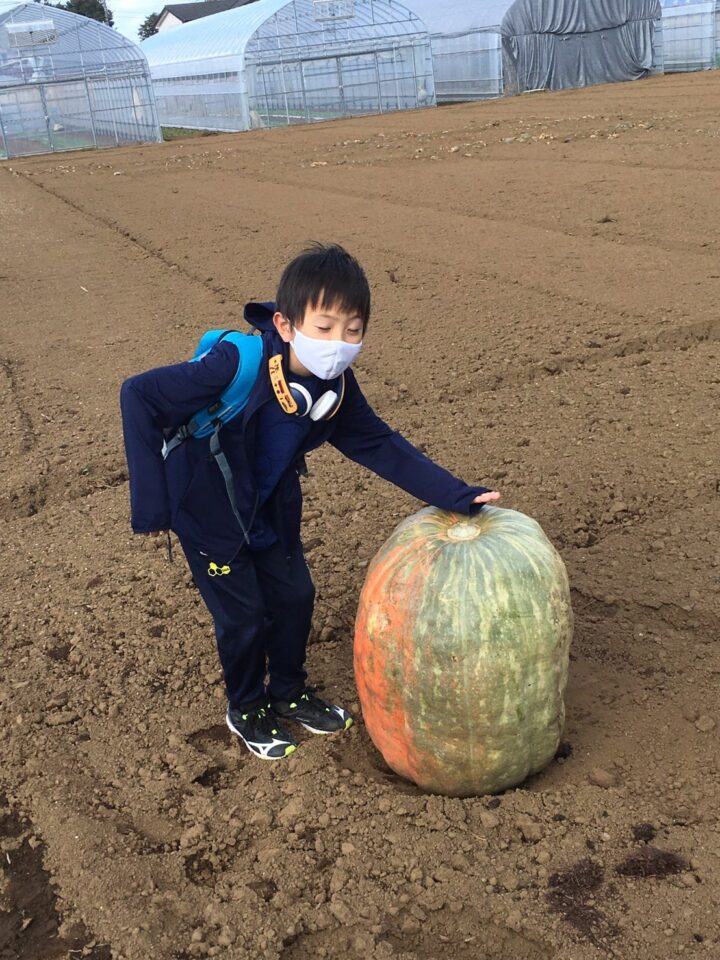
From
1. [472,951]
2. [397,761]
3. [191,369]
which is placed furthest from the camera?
[397,761]

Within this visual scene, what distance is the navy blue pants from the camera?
10.3 ft

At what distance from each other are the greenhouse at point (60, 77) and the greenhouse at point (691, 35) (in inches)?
681

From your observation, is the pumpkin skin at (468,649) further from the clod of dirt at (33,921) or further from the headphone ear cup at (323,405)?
the clod of dirt at (33,921)

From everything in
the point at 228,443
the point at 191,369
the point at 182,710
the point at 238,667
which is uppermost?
the point at 191,369

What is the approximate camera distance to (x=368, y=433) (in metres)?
3.21

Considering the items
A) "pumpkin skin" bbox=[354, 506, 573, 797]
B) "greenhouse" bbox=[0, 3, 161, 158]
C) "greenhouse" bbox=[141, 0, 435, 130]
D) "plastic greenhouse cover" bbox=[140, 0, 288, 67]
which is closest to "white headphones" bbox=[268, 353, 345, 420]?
"pumpkin skin" bbox=[354, 506, 573, 797]

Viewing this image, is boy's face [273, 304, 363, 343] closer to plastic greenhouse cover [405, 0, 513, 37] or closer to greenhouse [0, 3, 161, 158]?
greenhouse [0, 3, 161, 158]

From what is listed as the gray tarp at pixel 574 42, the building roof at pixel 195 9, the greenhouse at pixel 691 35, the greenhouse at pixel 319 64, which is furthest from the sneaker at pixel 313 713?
the building roof at pixel 195 9

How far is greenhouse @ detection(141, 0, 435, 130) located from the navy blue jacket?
3073 cm

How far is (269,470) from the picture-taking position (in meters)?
2.99

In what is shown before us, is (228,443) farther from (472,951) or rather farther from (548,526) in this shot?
(548,526)

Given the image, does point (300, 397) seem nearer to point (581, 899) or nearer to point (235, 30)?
point (581, 899)

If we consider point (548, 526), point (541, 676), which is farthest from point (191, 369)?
point (548, 526)

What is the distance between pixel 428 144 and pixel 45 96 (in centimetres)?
1769
